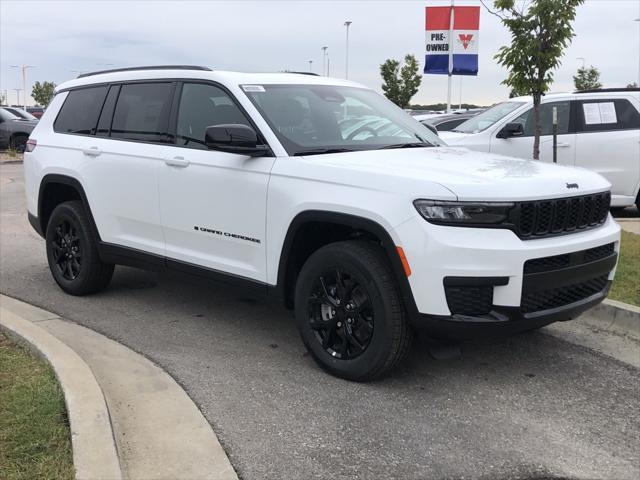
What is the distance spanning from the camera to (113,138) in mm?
5480

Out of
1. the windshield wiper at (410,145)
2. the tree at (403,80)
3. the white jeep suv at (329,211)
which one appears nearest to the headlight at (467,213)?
the white jeep suv at (329,211)

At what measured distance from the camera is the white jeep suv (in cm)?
350

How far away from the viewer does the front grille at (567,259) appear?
354 centimetres

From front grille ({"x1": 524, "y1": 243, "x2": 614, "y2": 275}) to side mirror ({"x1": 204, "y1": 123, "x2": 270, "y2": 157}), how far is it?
180 centimetres

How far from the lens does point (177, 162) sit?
15.7ft

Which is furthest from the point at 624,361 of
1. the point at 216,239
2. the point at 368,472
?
the point at 216,239

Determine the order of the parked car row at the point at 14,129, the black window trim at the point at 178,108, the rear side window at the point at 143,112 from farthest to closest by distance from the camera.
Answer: the parked car row at the point at 14,129 → the rear side window at the point at 143,112 → the black window trim at the point at 178,108

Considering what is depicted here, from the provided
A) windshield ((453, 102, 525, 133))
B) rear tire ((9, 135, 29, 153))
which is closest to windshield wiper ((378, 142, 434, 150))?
windshield ((453, 102, 525, 133))

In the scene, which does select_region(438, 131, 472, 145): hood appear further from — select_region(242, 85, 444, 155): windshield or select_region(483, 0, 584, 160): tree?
select_region(242, 85, 444, 155): windshield

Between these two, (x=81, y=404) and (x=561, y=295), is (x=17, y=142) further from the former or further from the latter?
(x=561, y=295)

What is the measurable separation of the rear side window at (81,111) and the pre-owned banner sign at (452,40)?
13.8 meters

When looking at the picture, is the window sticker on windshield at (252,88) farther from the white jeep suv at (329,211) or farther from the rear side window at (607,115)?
the rear side window at (607,115)

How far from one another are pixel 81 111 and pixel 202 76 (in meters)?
1.65

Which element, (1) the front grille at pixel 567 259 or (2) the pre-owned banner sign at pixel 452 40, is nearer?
(1) the front grille at pixel 567 259
